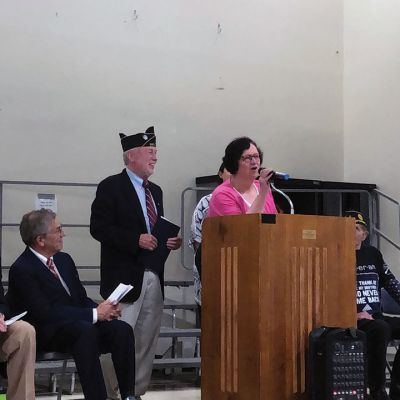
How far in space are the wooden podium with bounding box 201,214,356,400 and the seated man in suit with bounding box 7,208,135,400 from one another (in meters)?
0.56

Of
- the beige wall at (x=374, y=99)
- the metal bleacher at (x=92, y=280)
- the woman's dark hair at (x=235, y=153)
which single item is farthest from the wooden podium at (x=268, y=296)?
the beige wall at (x=374, y=99)

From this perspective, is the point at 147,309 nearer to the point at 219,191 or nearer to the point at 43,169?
the point at 219,191

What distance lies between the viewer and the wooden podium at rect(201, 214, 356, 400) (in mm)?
2865

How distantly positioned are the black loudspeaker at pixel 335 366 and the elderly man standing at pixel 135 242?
1281 mm

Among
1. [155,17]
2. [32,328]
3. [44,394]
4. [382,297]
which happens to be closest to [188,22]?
[155,17]

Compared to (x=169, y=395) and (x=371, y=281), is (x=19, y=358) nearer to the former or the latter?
(x=169, y=395)

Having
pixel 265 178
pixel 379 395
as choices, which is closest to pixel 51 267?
pixel 265 178

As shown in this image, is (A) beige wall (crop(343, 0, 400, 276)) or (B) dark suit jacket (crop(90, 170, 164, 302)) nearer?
(B) dark suit jacket (crop(90, 170, 164, 302))

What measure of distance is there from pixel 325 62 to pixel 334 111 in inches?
18.9

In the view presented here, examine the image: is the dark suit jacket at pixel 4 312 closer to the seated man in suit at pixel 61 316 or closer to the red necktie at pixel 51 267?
the seated man in suit at pixel 61 316

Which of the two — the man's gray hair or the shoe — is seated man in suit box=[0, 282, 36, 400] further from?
the shoe

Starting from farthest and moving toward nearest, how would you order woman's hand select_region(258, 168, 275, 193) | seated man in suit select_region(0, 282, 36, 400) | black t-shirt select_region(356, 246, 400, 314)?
1. black t-shirt select_region(356, 246, 400, 314)
2. seated man in suit select_region(0, 282, 36, 400)
3. woman's hand select_region(258, 168, 275, 193)

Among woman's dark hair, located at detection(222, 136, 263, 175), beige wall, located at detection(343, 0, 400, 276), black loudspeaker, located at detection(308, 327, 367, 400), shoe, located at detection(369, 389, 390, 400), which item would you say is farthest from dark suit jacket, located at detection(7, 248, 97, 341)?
beige wall, located at detection(343, 0, 400, 276)

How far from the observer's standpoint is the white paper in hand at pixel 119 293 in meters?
3.64
